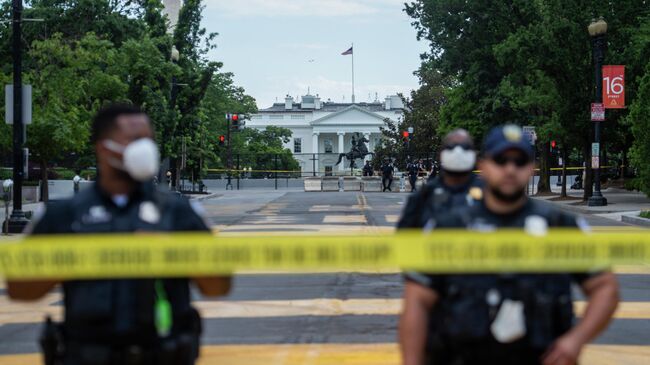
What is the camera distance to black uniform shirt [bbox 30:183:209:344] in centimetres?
382

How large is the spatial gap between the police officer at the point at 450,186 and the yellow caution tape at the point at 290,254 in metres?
2.14

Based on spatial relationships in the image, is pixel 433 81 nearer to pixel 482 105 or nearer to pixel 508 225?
pixel 482 105

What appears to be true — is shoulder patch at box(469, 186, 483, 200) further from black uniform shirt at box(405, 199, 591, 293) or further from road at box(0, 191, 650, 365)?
black uniform shirt at box(405, 199, 591, 293)

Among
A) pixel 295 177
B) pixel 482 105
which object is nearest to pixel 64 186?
pixel 482 105

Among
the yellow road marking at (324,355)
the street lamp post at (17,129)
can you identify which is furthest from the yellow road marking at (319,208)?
the yellow road marking at (324,355)

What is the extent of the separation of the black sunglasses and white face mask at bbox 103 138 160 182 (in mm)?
1307

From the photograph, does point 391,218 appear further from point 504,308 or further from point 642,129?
point 504,308

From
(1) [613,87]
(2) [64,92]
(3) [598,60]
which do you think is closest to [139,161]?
(2) [64,92]

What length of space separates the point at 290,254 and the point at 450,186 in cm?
261

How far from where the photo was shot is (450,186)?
6.75 metres

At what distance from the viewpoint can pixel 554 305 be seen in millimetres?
3936

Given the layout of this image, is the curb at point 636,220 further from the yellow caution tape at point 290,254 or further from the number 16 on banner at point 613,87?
the yellow caution tape at point 290,254

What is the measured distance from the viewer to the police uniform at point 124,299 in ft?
12.5

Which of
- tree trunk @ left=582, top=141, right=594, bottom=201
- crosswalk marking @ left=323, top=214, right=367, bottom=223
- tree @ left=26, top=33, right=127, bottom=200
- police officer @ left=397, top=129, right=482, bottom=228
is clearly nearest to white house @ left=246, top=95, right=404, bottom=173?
tree trunk @ left=582, top=141, right=594, bottom=201
